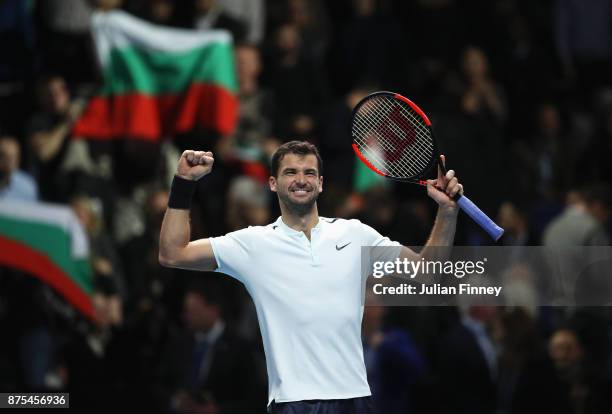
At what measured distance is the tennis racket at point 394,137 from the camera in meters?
7.30

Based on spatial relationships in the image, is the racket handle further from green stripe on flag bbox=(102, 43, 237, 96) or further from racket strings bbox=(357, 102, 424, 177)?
green stripe on flag bbox=(102, 43, 237, 96)

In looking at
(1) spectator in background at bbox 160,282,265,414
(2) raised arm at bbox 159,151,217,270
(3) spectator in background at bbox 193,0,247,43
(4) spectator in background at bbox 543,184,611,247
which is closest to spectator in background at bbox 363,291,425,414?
(1) spectator in background at bbox 160,282,265,414

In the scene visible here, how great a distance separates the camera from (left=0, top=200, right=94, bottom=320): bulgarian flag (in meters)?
12.3

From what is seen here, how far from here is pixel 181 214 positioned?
685cm

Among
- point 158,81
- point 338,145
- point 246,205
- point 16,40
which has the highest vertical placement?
point 16,40

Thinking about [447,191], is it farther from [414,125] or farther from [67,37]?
[67,37]

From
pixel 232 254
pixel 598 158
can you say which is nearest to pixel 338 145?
pixel 598 158

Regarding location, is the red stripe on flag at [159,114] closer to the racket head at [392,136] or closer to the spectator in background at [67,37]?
the spectator in background at [67,37]

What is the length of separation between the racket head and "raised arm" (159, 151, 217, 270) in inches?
37.6

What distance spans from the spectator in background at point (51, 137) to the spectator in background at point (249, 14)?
6.92ft

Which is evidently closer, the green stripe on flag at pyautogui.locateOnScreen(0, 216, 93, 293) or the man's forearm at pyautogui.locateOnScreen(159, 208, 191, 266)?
the man's forearm at pyautogui.locateOnScreen(159, 208, 191, 266)

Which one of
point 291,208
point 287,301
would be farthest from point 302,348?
point 291,208

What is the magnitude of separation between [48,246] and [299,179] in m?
6.09

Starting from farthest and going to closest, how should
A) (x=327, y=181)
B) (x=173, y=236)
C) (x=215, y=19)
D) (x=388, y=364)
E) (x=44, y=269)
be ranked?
(x=215, y=19), (x=327, y=181), (x=44, y=269), (x=388, y=364), (x=173, y=236)
